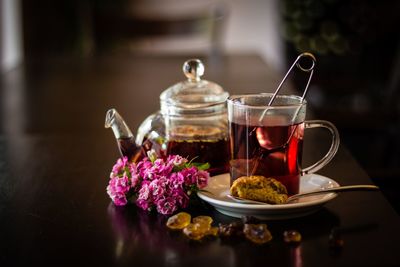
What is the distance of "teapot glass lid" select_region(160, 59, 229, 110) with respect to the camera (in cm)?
91

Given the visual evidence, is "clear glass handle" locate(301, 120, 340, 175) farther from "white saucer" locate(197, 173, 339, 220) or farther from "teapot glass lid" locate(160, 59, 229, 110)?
"teapot glass lid" locate(160, 59, 229, 110)

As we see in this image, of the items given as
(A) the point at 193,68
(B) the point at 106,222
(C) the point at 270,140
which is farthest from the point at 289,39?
(B) the point at 106,222

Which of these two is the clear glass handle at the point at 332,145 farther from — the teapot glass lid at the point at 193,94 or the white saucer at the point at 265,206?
the teapot glass lid at the point at 193,94

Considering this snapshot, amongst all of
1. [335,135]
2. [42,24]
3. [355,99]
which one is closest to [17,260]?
[335,135]

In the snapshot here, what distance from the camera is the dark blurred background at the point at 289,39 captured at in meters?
2.17

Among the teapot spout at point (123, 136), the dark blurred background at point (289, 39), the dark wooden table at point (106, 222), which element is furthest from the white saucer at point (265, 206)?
the dark blurred background at point (289, 39)

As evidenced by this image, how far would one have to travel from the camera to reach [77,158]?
1.09m

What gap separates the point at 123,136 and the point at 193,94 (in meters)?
0.11

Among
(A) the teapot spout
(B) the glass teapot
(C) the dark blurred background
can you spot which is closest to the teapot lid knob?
(B) the glass teapot

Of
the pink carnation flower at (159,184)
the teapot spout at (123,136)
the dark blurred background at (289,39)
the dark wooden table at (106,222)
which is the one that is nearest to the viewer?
the dark wooden table at (106,222)

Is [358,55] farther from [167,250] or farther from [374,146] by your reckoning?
[167,250]

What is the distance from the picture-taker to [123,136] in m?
0.90

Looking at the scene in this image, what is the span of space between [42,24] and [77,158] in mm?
3257

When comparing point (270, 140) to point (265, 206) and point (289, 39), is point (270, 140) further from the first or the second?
point (289, 39)
